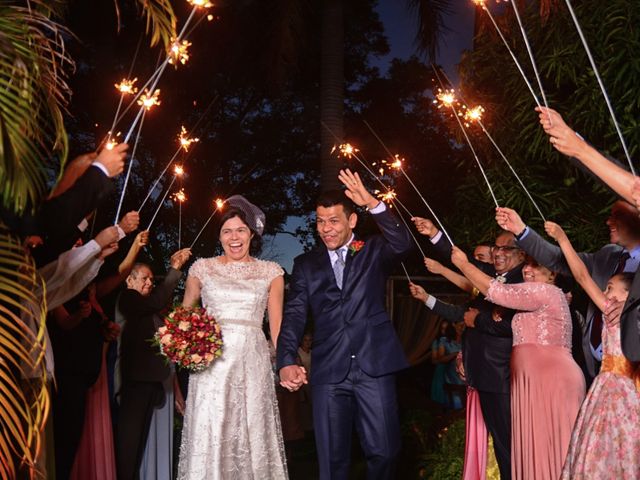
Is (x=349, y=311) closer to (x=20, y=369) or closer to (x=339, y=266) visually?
(x=339, y=266)

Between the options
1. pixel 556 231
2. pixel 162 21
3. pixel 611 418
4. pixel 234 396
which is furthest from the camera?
pixel 234 396

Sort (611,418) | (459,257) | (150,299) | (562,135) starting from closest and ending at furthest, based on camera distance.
Answer: (562,135), (611,418), (459,257), (150,299)

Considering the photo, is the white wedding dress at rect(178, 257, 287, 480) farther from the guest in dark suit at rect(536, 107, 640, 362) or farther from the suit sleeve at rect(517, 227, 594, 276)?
the guest in dark suit at rect(536, 107, 640, 362)

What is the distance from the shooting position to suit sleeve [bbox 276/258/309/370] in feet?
17.2

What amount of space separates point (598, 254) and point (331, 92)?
680cm

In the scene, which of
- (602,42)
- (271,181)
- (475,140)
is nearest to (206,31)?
(271,181)

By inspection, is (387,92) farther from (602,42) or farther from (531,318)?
(531,318)

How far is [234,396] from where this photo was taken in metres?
5.95

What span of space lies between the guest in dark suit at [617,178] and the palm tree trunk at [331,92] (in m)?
7.42

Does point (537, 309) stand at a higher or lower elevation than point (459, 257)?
lower

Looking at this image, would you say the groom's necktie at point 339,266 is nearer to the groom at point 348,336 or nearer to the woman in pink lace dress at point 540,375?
the groom at point 348,336

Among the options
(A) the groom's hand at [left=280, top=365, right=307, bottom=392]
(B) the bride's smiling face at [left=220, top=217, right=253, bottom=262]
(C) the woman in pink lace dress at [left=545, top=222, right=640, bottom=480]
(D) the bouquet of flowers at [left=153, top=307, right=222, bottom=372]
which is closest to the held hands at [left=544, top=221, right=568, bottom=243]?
(C) the woman in pink lace dress at [left=545, top=222, right=640, bottom=480]

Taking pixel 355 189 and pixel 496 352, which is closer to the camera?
pixel 355 189

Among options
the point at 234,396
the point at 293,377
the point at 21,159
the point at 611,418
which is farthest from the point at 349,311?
the point at 21,159
